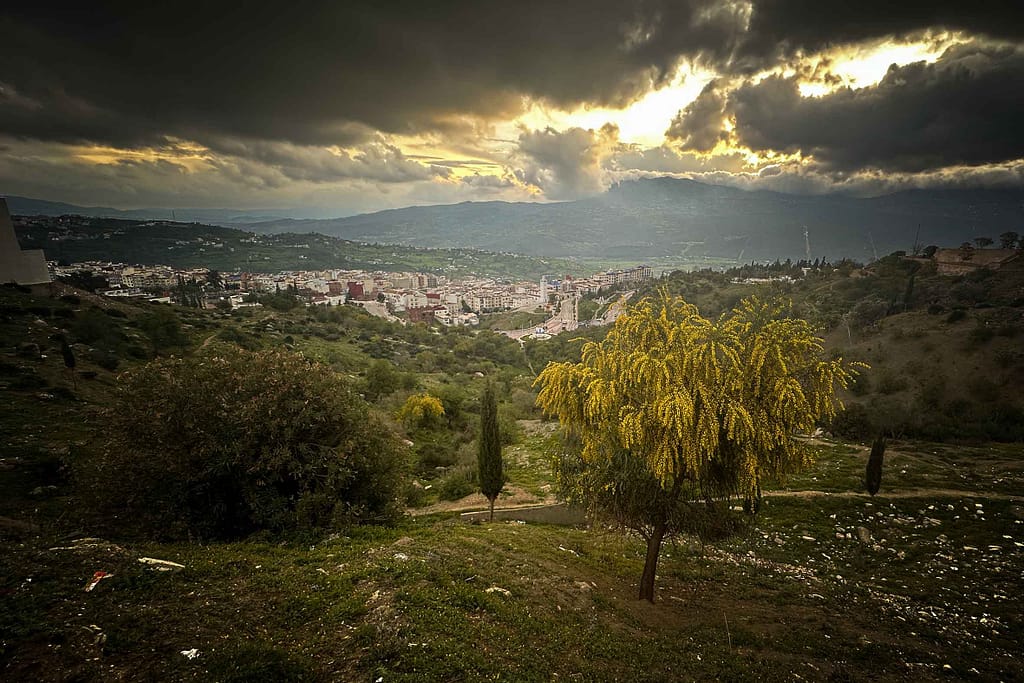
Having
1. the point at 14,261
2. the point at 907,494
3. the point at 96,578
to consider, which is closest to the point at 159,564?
the point at 96,578

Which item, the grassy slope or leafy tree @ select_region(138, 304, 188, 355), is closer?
the grassy slope

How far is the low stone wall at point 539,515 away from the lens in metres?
21.4

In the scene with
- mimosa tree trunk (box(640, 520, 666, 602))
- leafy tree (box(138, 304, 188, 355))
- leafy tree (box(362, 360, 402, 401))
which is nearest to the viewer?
mimosa tree trunk (box(640, 520, 666, 602))

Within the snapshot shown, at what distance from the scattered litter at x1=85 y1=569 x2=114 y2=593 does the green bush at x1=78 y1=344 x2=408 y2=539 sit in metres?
3.71

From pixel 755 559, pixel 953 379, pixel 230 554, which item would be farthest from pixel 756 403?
pixel 953 379

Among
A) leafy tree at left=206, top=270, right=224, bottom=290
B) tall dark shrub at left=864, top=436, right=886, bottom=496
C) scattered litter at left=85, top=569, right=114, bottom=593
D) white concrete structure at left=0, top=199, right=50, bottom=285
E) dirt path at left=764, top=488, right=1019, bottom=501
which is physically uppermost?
white concrete structure at left=0, top=199, right=50, bottom=285

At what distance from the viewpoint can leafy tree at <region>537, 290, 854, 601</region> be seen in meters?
8.05

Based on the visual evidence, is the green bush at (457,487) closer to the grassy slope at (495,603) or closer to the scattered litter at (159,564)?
the grassy slope at (495,603)

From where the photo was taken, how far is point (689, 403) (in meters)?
7.79

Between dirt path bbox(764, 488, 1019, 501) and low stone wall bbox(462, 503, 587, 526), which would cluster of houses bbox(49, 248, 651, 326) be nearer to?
low stone wall bbox(462, 503, 587, 526)

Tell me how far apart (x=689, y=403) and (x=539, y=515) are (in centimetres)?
1716

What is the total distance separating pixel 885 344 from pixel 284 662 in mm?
70800

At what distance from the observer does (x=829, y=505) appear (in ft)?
66.9

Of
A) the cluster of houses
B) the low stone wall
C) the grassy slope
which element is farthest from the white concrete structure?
the low stone wall
